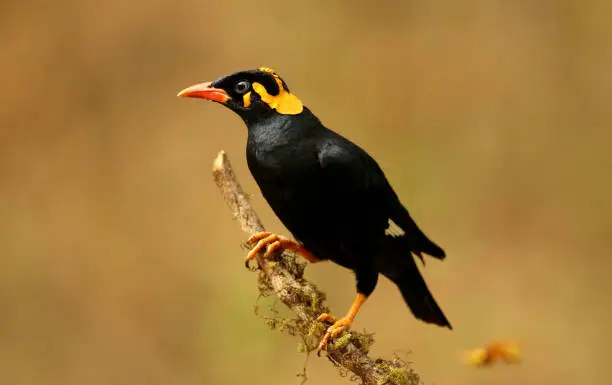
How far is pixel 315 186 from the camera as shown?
238 cm

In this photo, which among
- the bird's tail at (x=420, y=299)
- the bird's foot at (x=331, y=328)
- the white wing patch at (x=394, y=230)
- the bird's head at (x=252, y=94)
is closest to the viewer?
the bird's foot at (x=331, y=328)

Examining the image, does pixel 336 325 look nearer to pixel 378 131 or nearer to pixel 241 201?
pixel 241 201

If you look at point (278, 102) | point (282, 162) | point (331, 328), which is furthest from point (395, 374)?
point (278, 102)

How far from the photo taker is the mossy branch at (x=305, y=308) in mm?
2162

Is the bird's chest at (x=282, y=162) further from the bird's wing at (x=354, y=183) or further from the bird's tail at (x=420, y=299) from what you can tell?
the bird's tail at (x=420, y=299)

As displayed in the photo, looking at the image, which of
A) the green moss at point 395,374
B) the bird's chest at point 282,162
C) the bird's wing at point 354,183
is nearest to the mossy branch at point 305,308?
the green moss at point 395,374

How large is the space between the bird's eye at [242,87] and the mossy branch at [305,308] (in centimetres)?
22

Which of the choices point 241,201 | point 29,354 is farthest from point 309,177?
point 29,354

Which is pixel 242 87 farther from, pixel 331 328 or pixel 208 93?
pixel 331 328

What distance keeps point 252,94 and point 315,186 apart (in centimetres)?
38

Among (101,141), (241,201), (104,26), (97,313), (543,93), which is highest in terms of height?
(543,93)

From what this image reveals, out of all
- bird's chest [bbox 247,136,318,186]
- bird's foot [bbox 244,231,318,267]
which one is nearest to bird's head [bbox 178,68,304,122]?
bird's chest [bbox 247,136,318,186]

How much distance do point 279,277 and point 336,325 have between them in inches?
9.3

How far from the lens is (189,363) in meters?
4.62
